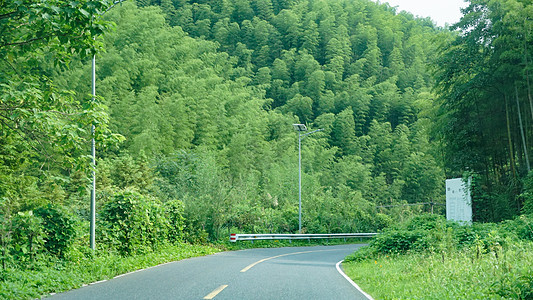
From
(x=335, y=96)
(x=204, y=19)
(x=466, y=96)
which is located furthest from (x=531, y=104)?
(x=204, y=19)

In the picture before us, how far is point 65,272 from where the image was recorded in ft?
32.3

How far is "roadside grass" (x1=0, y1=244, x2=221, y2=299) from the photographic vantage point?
797cm

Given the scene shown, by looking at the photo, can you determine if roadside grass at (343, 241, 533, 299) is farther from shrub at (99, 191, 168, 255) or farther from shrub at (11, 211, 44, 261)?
shrub at (99, 191, 168, 255)

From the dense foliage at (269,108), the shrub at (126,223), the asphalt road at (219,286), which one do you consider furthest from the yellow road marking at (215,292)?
the dense foliage at (269,108)

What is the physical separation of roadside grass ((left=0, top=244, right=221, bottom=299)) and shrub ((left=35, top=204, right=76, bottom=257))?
31 cm

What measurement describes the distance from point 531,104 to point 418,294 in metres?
15.5

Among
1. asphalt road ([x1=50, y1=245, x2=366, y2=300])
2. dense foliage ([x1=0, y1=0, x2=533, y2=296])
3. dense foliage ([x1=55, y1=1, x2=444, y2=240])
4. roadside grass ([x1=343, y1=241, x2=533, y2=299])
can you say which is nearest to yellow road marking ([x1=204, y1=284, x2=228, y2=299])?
asphalt road ([x1=50, y1=245, x2=366, y2=300])

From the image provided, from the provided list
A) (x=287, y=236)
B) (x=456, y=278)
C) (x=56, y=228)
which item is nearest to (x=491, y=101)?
(x=287, y=236)

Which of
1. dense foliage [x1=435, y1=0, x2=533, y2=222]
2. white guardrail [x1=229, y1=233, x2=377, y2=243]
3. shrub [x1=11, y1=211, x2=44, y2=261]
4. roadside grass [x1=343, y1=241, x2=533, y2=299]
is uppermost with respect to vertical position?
dense foliage [x1=435, y1=0, x2=533, y2=222]

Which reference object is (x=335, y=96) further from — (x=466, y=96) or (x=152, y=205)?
(x=152, y=205)

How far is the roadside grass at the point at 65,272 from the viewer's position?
26.2 ft

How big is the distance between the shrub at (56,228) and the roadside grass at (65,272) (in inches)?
12.3

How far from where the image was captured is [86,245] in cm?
1280

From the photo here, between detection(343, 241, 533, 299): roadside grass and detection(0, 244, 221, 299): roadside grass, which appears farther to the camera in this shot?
detection(0, 244, 221, 299): roadside grass
